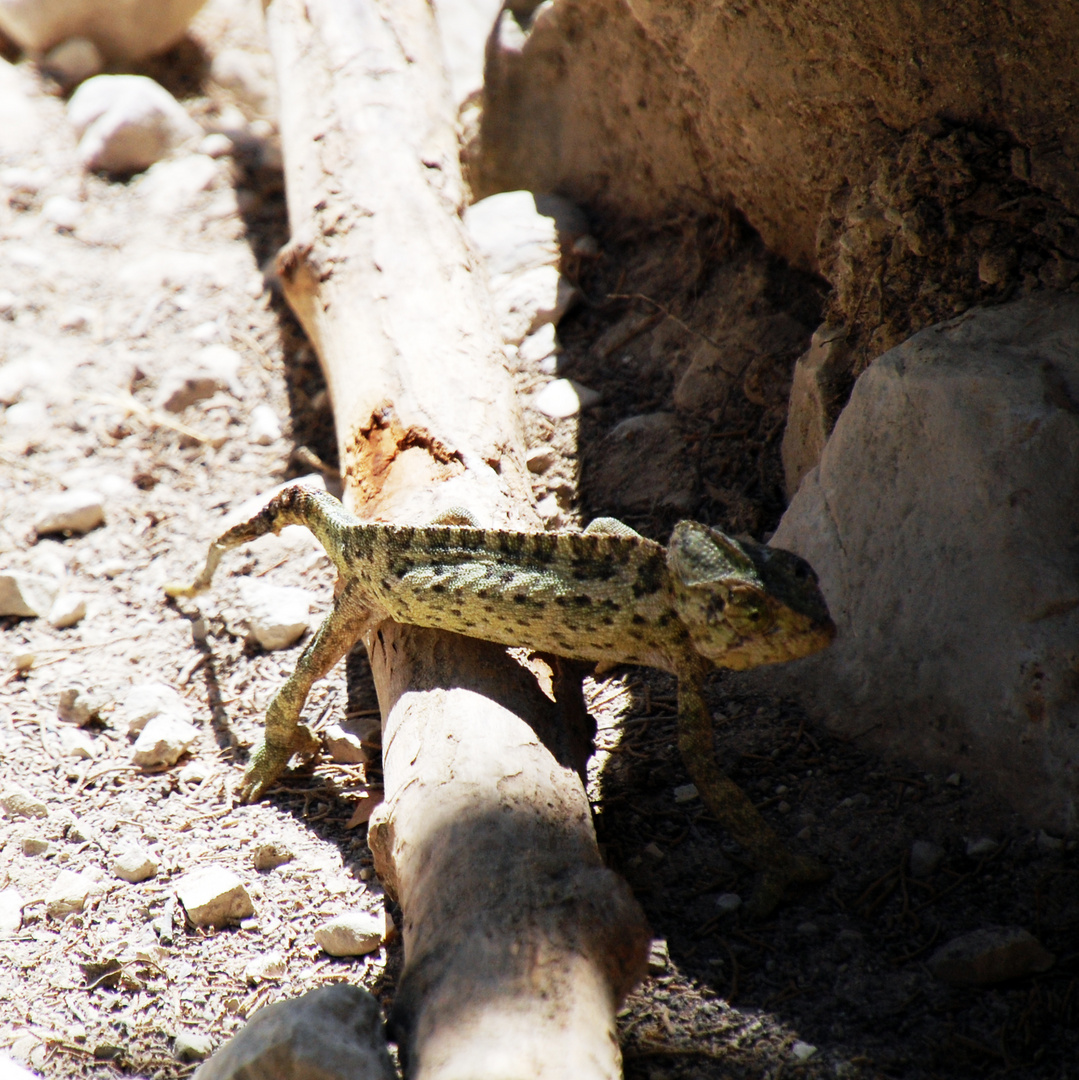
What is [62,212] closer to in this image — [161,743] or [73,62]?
[73,62]

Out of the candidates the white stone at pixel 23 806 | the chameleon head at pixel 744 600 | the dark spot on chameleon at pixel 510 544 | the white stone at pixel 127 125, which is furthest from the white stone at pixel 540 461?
Result: the white stone at pixel 127 125

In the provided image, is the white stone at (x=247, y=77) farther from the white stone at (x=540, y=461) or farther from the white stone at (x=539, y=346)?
the white stone at (x=540, y=461)

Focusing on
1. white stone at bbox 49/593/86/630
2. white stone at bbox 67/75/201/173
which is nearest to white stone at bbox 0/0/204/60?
white stone at bbox 67/75/201/173

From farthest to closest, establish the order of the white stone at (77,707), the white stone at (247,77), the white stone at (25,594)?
1. the white stone at (247,77)
2. the white stone at (25,594)
3. the white stone at (77,707)

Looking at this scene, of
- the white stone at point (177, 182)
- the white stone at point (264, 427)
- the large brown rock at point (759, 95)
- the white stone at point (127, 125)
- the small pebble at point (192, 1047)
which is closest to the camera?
the small pebble at point (192, 1047)

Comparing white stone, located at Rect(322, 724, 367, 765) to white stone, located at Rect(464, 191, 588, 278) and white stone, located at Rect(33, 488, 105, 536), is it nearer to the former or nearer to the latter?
white stone, located at Rect(33, 488, 105, 536)

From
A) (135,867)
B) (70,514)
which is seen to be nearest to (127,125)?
(70,514)
